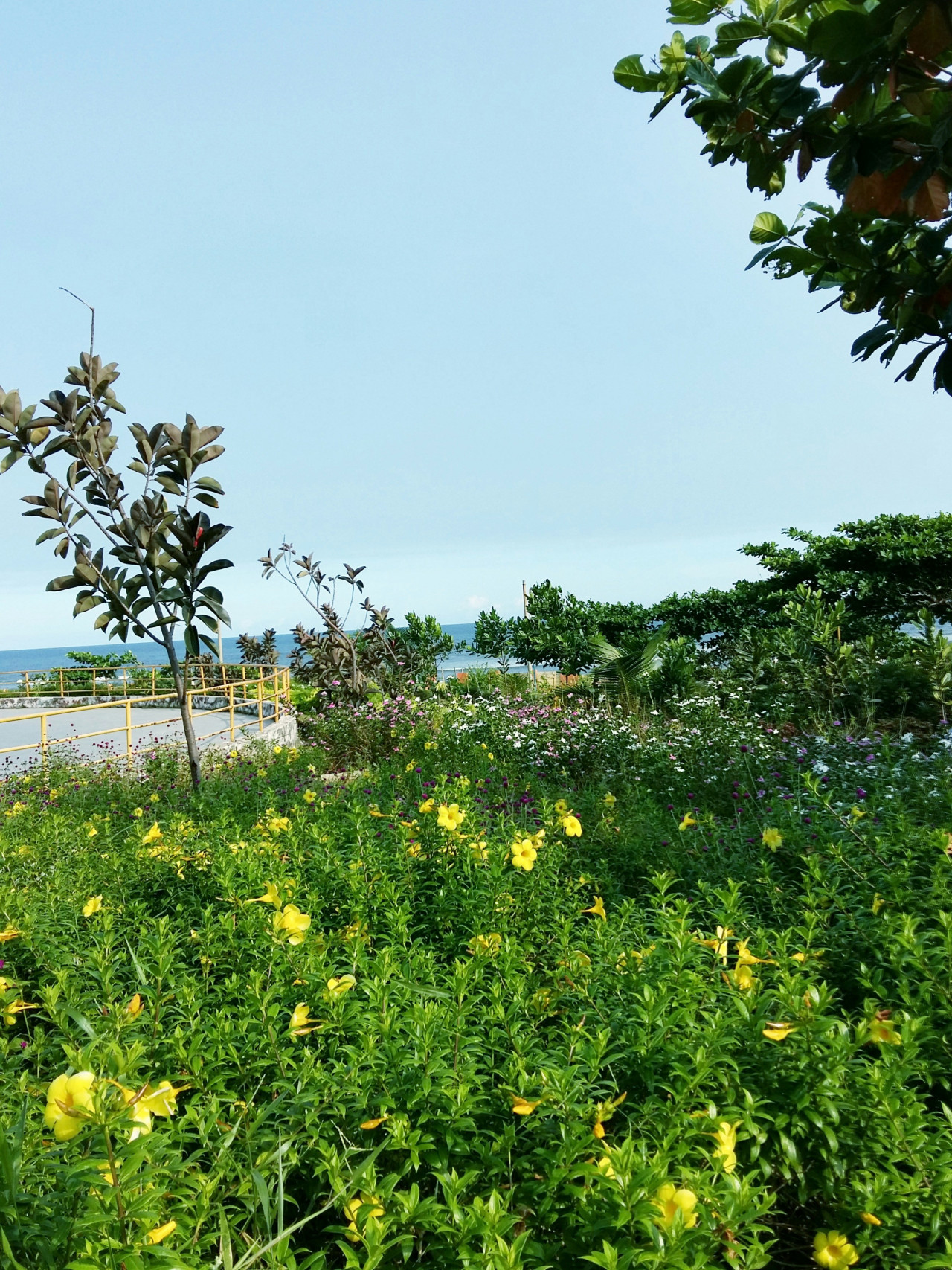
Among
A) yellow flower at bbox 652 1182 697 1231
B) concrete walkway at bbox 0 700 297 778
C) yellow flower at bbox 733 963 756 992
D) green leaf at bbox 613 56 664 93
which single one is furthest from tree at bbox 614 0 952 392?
concrete walkway at bbox 0 700 297 778

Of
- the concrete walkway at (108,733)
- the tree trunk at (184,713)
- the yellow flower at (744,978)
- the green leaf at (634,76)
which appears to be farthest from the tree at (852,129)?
the concrete walkway at (108,733)

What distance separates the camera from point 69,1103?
1.34 meters

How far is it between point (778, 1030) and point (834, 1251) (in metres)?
0.40

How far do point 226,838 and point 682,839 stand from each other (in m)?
2.32

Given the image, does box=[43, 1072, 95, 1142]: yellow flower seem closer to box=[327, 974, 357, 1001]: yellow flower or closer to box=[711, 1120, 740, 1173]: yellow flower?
box=[327, 974, 357, 1001]: yellow flower

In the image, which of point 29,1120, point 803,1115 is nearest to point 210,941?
point 29,1120

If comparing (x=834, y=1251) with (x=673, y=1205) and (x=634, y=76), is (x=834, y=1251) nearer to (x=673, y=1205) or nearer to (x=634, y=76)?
(x=673, y=1205)

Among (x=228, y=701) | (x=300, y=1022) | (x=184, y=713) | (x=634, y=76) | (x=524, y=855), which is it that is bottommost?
(x=228, y=701)

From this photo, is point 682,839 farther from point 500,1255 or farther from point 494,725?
point 494,725

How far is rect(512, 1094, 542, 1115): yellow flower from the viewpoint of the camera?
1631 mm

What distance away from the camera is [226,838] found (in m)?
3.77

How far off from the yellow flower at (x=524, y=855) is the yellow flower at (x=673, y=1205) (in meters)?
1.49

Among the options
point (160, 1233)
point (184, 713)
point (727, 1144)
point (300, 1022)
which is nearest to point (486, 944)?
point (300, 1022)

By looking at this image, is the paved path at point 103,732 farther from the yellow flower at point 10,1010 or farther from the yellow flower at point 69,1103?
the yellow flower at point 69,1103
